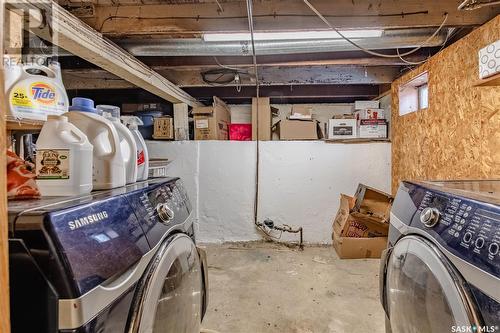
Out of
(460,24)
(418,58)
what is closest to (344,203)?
(418,58)

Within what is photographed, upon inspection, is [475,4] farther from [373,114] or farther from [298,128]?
[298,128]

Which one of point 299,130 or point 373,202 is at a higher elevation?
point 299,130

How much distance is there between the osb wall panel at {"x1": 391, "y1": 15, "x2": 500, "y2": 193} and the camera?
1.86m

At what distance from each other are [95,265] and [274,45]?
1.97 meters

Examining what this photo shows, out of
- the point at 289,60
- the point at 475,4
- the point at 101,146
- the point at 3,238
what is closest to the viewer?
the point at 3,238

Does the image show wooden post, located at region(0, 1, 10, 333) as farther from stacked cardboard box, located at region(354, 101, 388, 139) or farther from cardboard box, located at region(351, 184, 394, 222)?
stacked cardboard box, located at region(354, 101, 388, 139)

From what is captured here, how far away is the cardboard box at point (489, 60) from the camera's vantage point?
5.49 feet

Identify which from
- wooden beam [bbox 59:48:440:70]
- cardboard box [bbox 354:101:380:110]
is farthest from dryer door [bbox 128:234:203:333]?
cardboard box [bbox 354:101:380:110]

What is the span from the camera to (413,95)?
3.14 metres

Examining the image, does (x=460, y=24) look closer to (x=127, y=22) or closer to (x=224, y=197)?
(x=127, y=22)

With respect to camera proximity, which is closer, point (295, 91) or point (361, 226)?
point (361, 226)

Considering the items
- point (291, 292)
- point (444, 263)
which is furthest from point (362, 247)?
point (444, 263)

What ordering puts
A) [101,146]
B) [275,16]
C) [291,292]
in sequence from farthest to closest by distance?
[291,292], [275,16], [101,146]

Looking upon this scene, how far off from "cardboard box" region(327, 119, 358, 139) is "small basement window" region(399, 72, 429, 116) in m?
0.57
